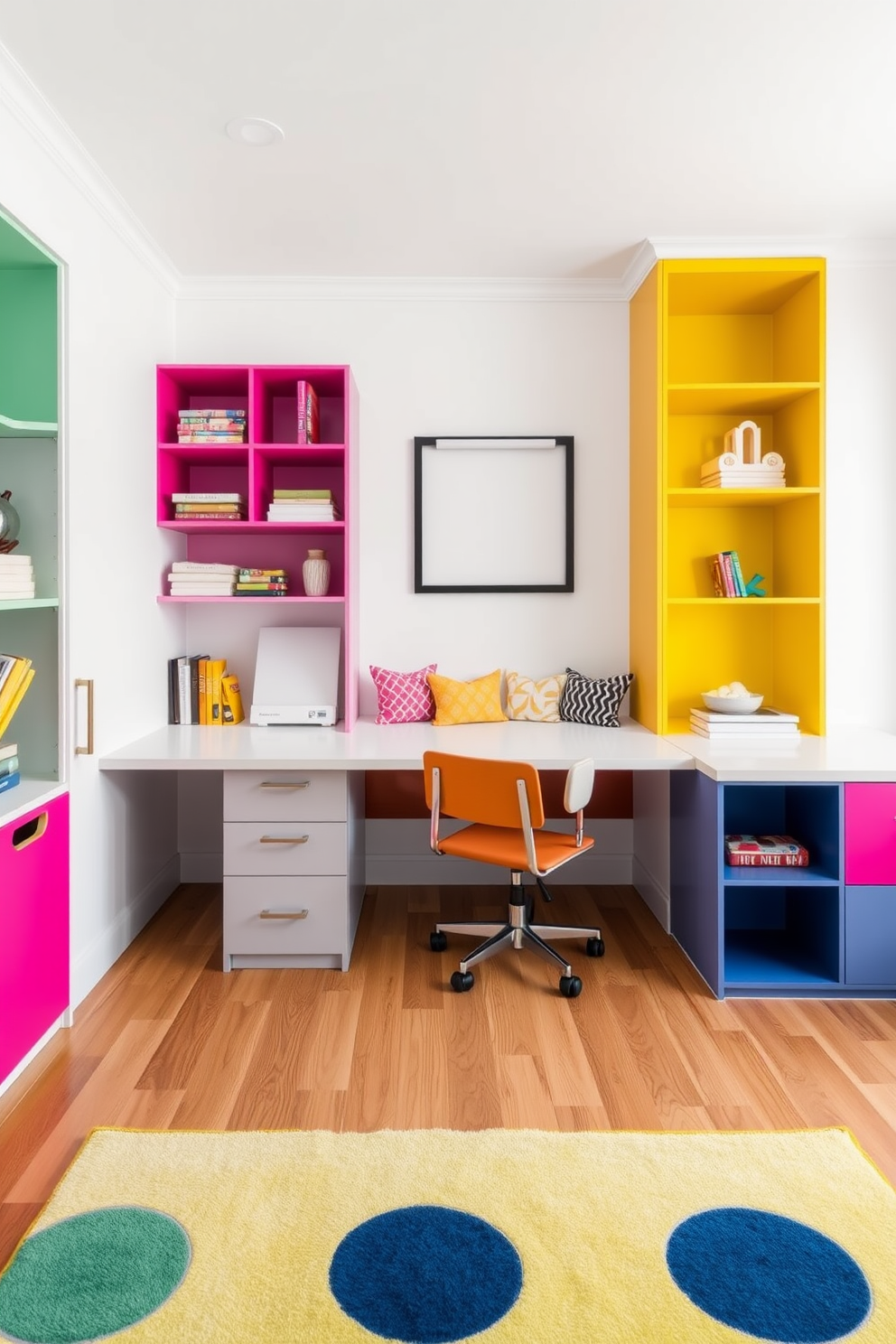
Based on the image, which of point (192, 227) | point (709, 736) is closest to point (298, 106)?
point (192, 227)

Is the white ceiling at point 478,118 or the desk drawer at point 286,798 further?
the desk drawer at point 286,798

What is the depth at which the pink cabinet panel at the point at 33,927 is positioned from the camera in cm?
218

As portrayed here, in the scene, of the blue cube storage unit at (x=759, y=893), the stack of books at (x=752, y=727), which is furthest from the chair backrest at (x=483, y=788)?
the stack of books at (x=752, y=727)

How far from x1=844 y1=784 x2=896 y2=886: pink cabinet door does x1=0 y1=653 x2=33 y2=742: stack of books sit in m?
2.42

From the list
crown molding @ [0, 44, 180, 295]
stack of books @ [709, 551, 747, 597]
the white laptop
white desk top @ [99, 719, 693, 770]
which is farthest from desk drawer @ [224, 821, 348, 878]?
crown molding @ [0, 44, 180, 295]

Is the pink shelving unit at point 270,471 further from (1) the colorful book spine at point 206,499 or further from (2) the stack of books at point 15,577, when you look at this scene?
(2) the stack of books at point 15,577

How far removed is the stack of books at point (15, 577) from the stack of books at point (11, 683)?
168 mm

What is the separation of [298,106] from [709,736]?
7.94 ft

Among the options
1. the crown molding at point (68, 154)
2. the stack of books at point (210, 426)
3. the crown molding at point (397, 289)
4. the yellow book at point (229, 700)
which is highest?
the crown molding at point (397, 289)

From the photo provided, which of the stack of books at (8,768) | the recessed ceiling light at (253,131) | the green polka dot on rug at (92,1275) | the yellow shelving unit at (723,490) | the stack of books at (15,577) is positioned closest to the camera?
the green polka dot on rug at (92,1275)

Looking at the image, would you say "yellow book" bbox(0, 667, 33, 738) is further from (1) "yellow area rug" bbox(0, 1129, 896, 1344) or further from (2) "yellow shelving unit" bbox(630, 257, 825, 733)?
(2) "yellow shelving unit" bbox(630, 257, 825, 733)

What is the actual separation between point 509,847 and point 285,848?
0.75 m

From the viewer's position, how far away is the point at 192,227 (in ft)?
10.5

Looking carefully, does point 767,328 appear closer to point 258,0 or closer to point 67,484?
point 258,0
